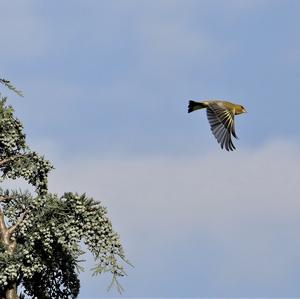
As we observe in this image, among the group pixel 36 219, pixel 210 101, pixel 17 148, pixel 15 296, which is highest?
pixel 210 101

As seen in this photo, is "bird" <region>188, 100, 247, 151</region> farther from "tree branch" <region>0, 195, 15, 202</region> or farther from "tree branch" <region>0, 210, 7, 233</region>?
"tree branch" <region>0, 210, 7, 233</region>

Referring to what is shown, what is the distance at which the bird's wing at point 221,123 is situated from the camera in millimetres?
20562

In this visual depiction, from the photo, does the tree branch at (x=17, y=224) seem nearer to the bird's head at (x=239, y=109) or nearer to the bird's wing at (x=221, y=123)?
the bird's wing at (x=221, y=123)

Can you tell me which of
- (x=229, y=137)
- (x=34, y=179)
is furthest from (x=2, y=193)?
(x=229, y=137)

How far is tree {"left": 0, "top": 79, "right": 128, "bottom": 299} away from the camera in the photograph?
19328mm

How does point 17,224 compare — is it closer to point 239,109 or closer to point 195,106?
point 195,106

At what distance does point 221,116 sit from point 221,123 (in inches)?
13.1

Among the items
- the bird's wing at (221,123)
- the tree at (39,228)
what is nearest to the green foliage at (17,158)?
the tree at (39,228)

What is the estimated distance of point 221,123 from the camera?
69.8 ft

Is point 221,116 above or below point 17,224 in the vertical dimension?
above

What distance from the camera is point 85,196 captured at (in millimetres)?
19797

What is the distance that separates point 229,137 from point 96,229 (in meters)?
3.82

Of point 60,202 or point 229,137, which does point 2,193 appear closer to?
point 60,202

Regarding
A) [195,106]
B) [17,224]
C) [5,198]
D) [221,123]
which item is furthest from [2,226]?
[195,106]
